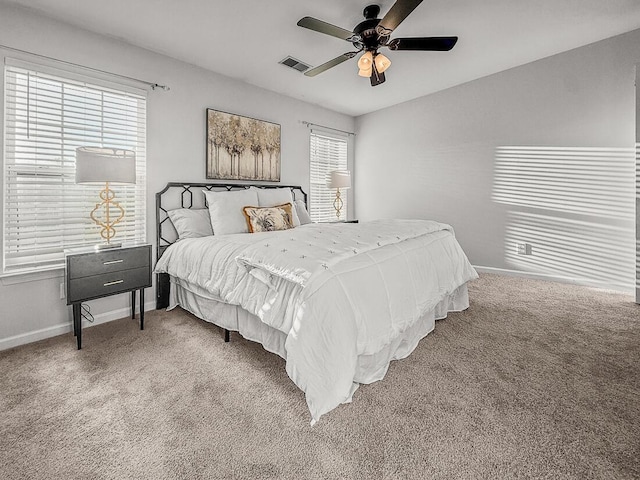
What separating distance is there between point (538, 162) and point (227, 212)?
381 centimetres

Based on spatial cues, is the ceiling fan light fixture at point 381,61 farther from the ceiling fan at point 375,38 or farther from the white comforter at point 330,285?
the white comforter at point 330,285

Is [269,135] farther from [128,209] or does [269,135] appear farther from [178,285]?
[178,285]

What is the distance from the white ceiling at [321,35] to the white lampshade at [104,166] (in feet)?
3.79

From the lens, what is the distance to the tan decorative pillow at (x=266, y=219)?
10.8ft

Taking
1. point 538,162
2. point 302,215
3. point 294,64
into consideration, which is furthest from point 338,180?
point 538,162

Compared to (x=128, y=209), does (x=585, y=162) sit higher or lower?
higher

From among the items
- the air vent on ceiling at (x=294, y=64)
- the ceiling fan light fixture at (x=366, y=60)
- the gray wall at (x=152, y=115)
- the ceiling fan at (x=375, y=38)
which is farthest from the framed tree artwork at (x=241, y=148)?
the ceiling fan light fixture at (x=366, y=60)

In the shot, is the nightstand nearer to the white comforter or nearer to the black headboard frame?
the white comforter

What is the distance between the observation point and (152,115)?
10.6 feet

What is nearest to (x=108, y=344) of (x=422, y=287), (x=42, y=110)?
(x=42, y=110)

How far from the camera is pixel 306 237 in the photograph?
239 centimetres

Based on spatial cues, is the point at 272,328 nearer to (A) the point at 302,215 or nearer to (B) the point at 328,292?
(B) the point at 328,292

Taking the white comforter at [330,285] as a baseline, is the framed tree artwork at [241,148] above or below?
above

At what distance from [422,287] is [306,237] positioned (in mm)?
904
